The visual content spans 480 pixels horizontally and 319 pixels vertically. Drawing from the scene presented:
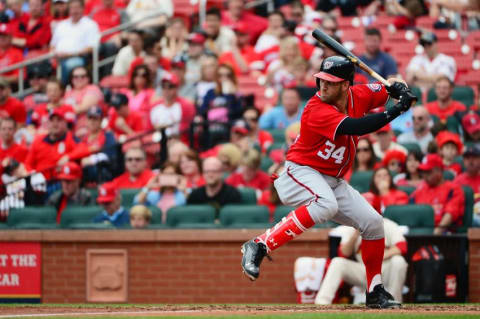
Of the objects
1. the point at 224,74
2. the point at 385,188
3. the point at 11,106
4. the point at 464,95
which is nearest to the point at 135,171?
the point at 224,74

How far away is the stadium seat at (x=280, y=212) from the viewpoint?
1116 centimetres

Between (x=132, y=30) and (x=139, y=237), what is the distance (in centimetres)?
492

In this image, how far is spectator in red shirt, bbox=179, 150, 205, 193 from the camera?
40.4 ft

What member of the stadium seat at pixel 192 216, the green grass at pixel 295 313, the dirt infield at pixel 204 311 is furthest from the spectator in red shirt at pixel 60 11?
the green grass at pixel 295 313

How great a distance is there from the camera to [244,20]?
15984 mm

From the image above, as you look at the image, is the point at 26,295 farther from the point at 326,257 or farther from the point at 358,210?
the point at 358,210

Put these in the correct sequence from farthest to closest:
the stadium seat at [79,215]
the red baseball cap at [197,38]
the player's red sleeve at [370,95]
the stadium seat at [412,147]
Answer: the red baseball cap at [197,38], the stadium seat at [412,147], the stadium seat at [79,215], the player's red sleeve at [370,95]

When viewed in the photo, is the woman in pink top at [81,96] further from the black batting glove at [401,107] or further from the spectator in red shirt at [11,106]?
the black batting glove at [401,107]

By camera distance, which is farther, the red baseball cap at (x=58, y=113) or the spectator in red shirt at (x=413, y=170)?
the red baseball cap at (x=58, y=113)

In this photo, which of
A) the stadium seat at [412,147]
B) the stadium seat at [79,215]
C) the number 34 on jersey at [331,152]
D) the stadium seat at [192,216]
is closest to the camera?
the number 34 on jersey at [331,152]

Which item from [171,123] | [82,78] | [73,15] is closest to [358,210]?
[171,123]

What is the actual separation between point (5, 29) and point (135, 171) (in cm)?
538

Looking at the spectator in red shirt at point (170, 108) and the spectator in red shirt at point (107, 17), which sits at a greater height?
the spectator in red shirt at point (107, 17)

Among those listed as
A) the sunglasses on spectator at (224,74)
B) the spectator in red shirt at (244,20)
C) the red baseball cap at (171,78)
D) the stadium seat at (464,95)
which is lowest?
the stadium seat at (464,95)
